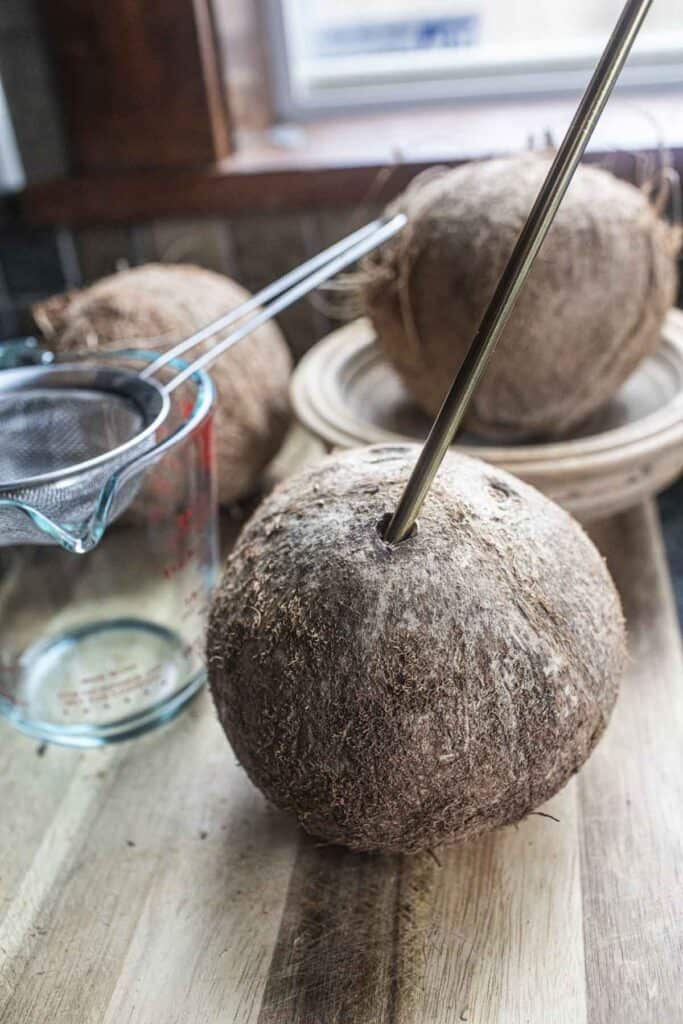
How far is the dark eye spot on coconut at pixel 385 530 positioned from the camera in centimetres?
44

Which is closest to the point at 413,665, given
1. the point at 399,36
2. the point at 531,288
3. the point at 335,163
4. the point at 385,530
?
the point at 385,530

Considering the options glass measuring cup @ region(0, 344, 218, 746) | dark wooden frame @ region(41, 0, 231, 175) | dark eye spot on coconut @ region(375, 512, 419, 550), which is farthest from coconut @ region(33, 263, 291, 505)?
dark eye spot on coconut @ region(375, 512, 419, 550)

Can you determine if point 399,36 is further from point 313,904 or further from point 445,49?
point 313,904

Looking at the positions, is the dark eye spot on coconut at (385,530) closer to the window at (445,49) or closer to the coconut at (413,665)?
the coconut at (413,665)

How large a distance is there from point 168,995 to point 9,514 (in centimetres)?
24

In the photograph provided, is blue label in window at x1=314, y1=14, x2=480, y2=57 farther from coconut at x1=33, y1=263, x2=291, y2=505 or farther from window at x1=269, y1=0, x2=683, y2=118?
coconut at x1=33, y1=263, x2=291, y2=505

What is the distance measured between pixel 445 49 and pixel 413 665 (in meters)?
0.82

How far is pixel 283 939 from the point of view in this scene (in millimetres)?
468

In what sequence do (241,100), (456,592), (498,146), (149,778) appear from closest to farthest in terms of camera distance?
(456,592), (149,778), (498,146), (241,100)

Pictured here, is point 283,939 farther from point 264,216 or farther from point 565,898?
point 264,216

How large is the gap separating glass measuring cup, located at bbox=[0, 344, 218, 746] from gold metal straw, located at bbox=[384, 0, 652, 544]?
6.1 inches

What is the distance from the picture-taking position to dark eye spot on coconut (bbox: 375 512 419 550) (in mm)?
439

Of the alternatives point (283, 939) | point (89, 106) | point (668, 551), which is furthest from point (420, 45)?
point (283, 939)

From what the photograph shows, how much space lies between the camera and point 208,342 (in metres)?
0.75
